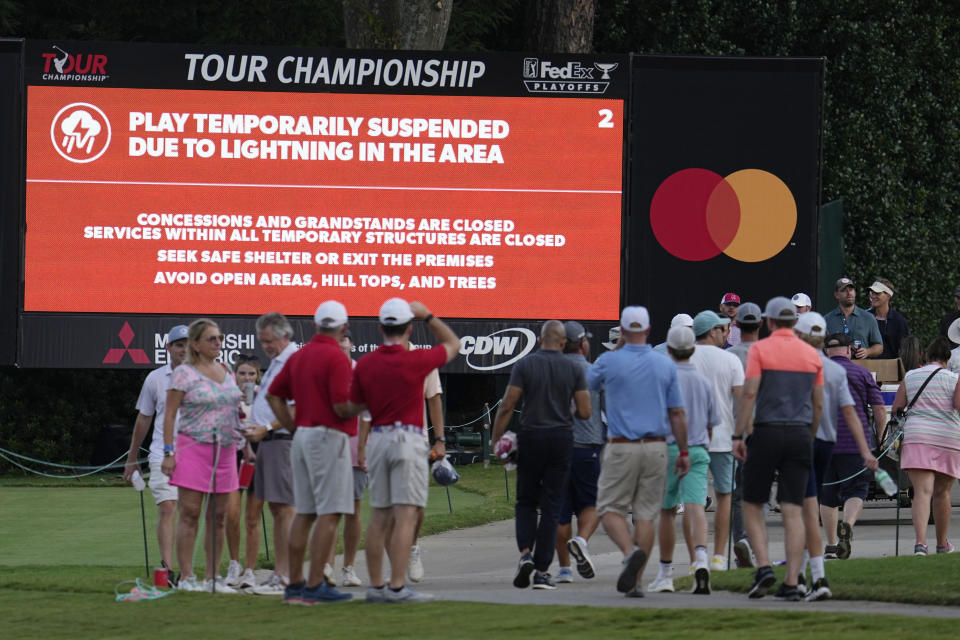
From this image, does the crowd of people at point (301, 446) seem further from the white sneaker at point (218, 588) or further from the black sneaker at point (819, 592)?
the black sneaker at point (819, 592)

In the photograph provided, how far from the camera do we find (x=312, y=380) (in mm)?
10508

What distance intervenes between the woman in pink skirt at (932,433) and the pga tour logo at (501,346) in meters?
6.20

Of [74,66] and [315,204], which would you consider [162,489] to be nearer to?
[315,204]

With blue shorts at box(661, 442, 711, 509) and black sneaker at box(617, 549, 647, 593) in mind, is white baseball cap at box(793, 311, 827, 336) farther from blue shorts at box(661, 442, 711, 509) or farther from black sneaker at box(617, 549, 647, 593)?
black sneaker at box(617, 549, 647, 593)

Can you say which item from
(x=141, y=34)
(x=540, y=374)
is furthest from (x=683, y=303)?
(x=141, y=34)

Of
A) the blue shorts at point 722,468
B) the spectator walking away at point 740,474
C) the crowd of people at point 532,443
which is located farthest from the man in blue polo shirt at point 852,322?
the blue shorts at point 722,468

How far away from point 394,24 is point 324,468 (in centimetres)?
1222

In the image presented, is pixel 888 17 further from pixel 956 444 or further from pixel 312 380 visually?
pixel 312 380

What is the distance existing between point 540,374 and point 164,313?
829 centimetres

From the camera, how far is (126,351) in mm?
19031

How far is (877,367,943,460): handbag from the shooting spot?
13.6 meters

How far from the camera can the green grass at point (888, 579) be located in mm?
10664

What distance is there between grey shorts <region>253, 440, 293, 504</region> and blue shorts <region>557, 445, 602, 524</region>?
218cm

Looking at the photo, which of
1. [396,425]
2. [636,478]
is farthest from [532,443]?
[396,425]
